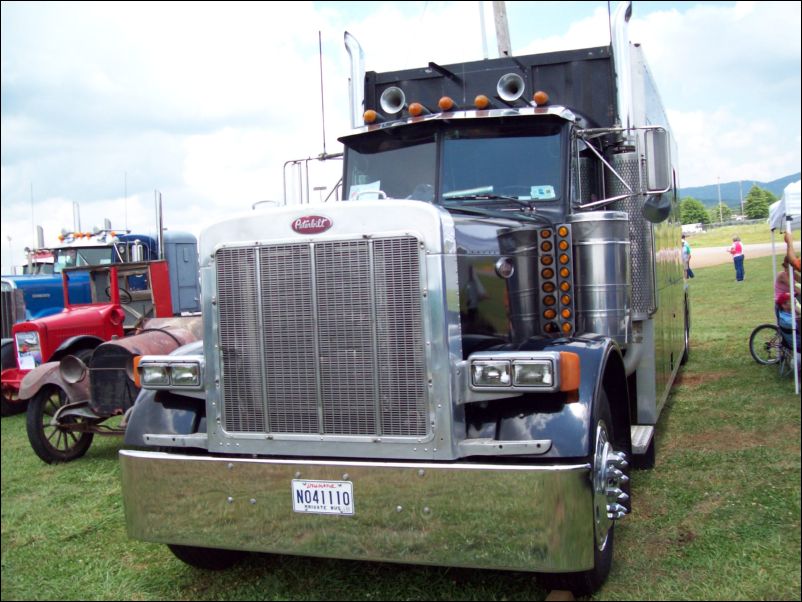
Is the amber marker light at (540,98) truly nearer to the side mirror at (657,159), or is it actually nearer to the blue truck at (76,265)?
the side mirror at (657,159)

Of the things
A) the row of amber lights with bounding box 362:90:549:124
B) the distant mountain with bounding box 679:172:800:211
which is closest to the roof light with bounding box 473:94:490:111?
the row of amber lights with bounding box 362:90:549:124

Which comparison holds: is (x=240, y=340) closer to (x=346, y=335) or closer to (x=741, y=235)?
(x=346, y=335)

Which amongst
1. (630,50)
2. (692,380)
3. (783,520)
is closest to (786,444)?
(783,520)

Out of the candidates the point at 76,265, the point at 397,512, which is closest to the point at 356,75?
the point at 397,512

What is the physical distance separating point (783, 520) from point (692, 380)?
568cm

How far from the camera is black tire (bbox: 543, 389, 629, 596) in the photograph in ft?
12.8

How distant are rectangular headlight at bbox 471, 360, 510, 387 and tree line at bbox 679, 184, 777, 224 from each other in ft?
6.76

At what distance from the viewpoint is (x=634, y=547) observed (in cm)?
477

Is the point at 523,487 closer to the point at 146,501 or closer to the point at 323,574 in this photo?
the point at 323,574

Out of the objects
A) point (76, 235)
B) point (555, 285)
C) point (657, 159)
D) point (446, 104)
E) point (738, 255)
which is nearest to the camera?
point (555, 285)

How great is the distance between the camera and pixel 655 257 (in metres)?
6.64

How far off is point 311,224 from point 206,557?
208 cm

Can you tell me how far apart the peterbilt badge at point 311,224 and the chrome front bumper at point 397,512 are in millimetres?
1095

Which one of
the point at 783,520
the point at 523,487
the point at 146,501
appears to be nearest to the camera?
the point at 523,487
